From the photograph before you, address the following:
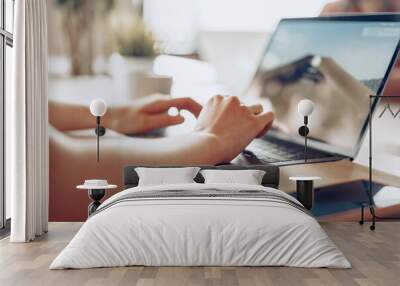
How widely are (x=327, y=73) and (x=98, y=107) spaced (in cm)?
288

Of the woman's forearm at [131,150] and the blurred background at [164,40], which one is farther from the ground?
the blurred background at [164,40]

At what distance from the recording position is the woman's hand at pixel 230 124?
25.6 feet

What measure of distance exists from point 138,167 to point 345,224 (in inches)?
103

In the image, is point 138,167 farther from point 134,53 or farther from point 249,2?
point 249,2

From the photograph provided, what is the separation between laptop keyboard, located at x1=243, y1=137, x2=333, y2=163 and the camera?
7.81m

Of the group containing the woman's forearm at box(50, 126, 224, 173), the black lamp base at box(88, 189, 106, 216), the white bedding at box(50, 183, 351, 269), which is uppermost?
the woman's forearm at box(50, 126, 224, 173)

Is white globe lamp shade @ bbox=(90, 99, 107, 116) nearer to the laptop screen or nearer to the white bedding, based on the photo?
the laptop screen

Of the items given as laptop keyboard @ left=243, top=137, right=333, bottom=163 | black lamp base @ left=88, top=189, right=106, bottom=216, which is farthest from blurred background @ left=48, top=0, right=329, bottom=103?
black lamp base @ left=88, top=189, right=106, bottom=216

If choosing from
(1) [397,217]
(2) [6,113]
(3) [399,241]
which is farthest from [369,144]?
(2) [6,113]

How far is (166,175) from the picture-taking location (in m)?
7.02

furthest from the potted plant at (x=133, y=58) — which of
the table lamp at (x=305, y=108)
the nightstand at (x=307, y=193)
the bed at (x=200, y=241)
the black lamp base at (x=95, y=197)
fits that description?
the bed at (x=200, y=241)

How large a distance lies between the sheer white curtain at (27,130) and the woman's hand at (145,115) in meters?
1.17

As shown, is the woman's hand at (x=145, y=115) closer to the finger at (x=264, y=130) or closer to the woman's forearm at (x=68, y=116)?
the woman's forearm at (x=68, y=116)

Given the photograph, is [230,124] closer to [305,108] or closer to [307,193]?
[305,108]
